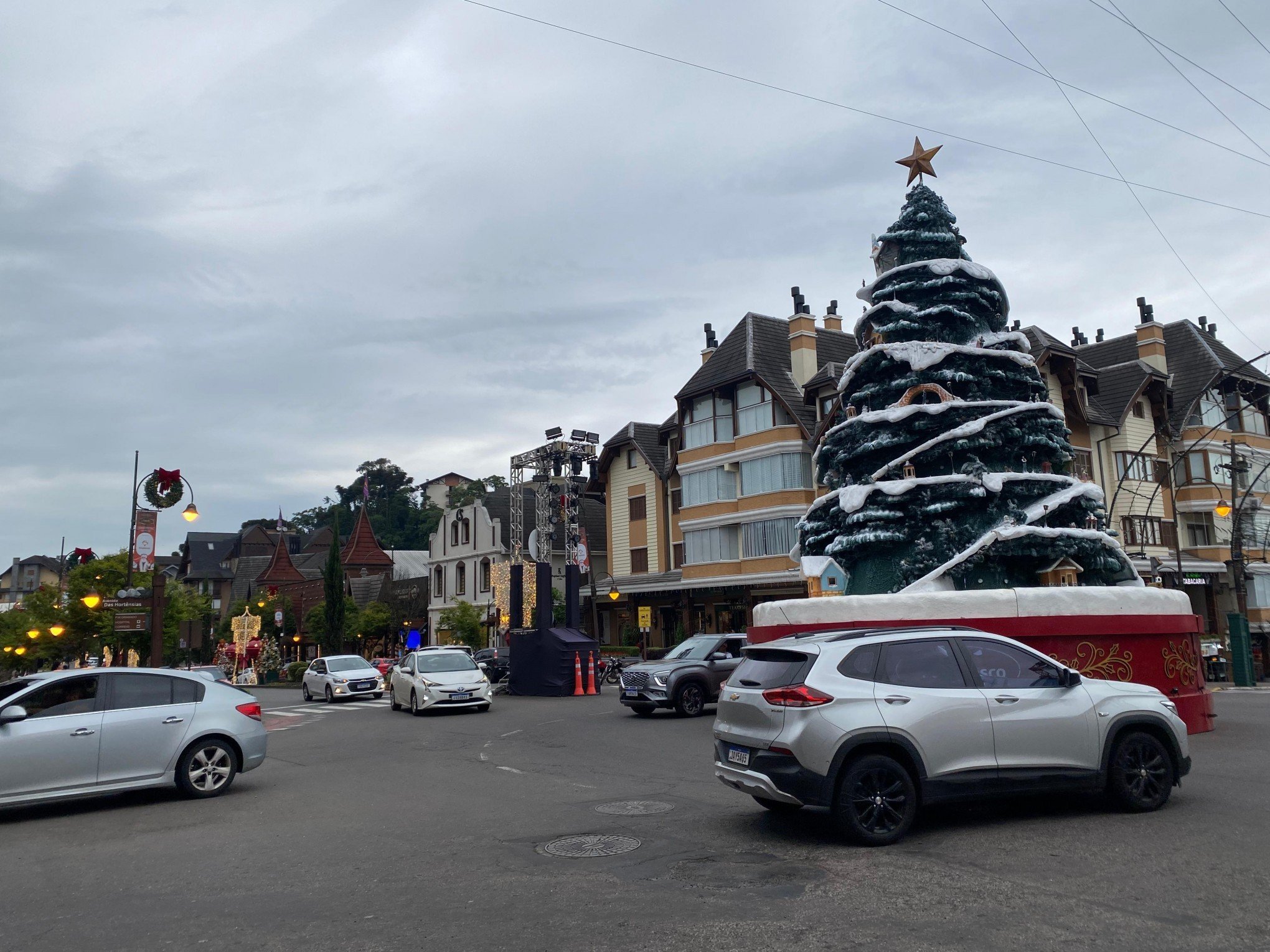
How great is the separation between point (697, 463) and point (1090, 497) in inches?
992

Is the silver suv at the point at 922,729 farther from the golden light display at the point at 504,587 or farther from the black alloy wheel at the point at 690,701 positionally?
the golden light display at the point at 504,587

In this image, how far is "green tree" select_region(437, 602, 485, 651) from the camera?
50812mm

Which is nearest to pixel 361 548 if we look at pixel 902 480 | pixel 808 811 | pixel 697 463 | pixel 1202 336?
pixel 697 463

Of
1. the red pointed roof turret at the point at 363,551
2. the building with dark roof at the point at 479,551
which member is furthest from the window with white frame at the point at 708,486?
the red pointed roof turret at the point at 363,551

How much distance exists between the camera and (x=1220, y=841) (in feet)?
23.9

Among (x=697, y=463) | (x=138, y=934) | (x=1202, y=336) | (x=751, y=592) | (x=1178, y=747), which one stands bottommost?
(x=138, y=934)

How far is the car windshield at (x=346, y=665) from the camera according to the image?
2995 centimetres

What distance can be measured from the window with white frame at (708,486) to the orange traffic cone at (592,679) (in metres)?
14.0

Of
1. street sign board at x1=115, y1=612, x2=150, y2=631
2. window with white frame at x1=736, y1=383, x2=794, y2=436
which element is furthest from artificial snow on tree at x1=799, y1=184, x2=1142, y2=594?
window with white frame at x1=736, y1=383, x2=794, y2=436

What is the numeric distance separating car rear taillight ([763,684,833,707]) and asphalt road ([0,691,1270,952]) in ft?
3.46

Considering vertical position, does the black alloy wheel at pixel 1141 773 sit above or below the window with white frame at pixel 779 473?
below

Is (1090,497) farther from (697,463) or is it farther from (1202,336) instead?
(1202,336)

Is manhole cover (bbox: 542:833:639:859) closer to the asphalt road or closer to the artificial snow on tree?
the asphalt road

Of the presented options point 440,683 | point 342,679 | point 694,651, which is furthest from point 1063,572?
point 342,679
